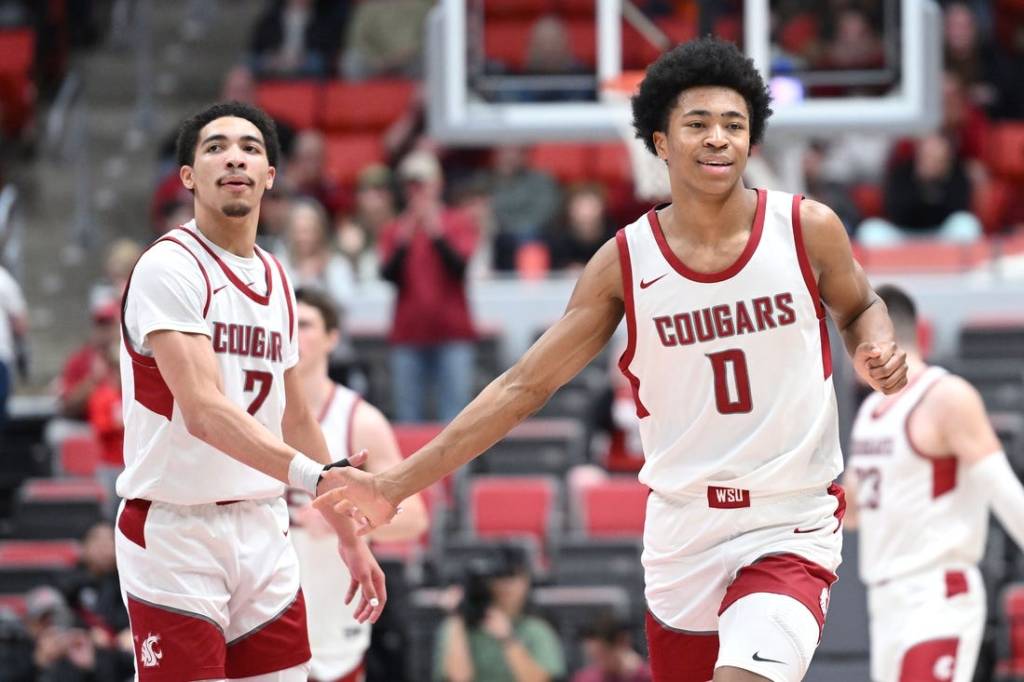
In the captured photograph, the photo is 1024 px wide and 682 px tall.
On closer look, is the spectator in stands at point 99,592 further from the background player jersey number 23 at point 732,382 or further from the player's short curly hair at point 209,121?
the background player jersey number 23 at point 732,382

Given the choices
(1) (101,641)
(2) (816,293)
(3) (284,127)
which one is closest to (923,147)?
(3) (284,127)

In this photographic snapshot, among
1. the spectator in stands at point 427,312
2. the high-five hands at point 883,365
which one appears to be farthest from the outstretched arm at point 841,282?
the spectator in stands at point 427,312

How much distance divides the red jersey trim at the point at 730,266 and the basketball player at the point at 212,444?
124 cm

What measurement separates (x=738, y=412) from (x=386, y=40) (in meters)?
12.3

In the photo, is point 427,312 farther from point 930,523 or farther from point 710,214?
point 710,214

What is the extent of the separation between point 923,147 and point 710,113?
31.2 feet

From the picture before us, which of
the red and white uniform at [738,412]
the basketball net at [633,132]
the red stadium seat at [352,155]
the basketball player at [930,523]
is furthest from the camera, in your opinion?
the red stadium seat at [352,155]

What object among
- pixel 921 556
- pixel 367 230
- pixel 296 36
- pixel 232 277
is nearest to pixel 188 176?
pixel 232 277

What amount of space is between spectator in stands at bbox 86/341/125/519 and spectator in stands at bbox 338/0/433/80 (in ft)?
18.8

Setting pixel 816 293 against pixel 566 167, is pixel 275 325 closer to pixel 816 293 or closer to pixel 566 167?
pixel 816 293

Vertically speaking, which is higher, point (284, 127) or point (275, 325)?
point (284, 127)

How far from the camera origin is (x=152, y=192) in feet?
56.7

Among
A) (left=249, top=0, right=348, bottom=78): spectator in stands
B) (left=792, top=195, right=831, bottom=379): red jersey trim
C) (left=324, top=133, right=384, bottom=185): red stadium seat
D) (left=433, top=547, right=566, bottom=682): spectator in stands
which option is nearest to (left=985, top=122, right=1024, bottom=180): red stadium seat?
(left=324, top=133, right=384, bottom=185): red stadium seat

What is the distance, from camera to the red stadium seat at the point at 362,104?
17219 mm
